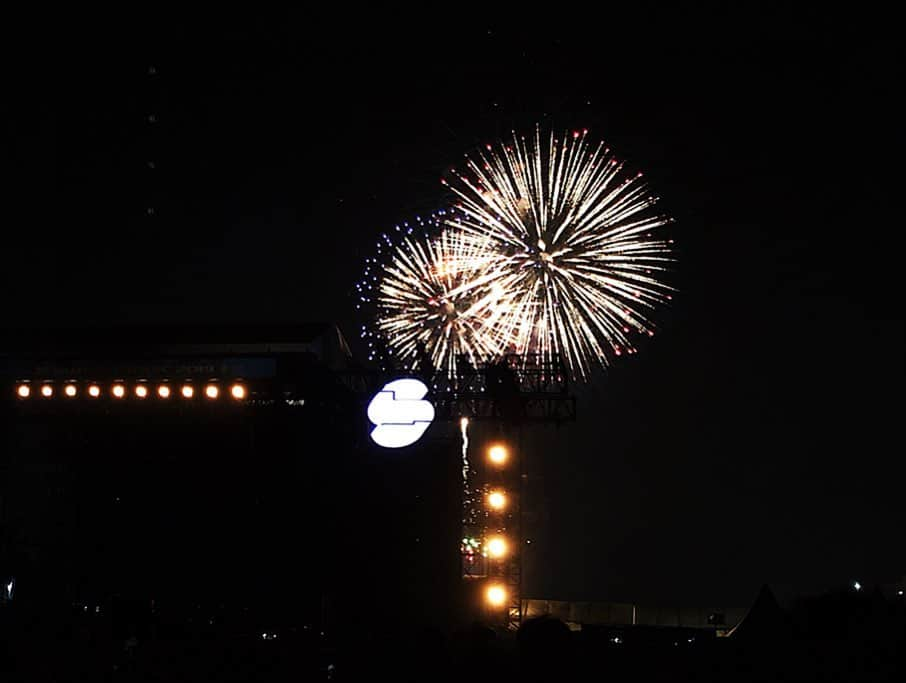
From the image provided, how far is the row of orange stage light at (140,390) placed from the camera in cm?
2355

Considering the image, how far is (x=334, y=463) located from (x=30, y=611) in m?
7.08

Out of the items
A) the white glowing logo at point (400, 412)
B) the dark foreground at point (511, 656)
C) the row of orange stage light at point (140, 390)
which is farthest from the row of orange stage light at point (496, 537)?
the dark foreground at point (511, 656)

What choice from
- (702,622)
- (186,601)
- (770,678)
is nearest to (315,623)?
(186,601)

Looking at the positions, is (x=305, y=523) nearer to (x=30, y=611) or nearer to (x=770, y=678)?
(x=30, y=611)

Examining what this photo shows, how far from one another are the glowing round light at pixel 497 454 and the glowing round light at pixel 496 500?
71 centimetres

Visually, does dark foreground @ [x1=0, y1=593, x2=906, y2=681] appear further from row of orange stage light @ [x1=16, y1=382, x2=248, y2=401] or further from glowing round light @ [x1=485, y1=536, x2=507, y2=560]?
glowing round light @ [x1=485, y1=536, x2=507, y2=560]

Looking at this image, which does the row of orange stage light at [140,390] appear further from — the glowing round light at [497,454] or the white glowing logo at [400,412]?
the glowing round light at [497,454]

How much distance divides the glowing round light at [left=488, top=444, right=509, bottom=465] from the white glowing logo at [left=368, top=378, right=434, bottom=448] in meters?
3.25

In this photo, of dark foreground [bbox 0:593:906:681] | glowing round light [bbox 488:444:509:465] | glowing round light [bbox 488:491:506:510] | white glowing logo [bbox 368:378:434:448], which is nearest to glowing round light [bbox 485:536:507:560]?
glowing round light [bbox 488:491:506:510]

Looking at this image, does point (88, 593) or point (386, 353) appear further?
point (88, 593)

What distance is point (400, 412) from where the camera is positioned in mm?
23188

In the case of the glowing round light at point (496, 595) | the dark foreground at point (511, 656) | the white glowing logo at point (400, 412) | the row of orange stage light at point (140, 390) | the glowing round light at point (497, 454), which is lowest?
the glowing round light at point (496, 595)

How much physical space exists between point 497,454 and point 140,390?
8137 mm

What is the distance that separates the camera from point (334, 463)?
25.7 m
